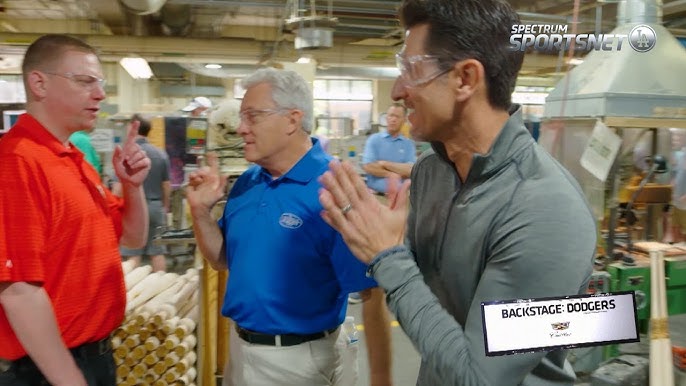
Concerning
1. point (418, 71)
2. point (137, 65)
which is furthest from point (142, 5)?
point (418, 71)

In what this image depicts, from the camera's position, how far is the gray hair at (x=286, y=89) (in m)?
1.81

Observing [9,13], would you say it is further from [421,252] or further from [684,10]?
[421,252]

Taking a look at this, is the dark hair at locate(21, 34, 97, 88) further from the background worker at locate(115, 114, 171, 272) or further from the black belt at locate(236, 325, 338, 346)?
the background worker at locate(115, 114, 171, 272)

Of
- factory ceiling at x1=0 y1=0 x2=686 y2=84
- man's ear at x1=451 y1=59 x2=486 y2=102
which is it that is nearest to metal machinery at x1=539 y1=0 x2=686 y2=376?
man's ear at x1=451 y1=59 x2=486 y2=102

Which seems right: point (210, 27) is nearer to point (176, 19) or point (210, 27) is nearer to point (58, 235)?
point (176, 19)

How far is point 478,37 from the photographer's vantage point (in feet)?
3.11

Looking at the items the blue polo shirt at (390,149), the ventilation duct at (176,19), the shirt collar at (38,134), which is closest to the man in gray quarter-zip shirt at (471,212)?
the shirt collar at (38,134)

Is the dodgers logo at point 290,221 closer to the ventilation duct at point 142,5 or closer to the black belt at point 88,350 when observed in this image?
the black belt at point 88,350

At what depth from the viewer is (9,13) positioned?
970cm

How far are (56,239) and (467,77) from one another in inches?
45.3

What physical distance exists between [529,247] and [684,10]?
6.33m

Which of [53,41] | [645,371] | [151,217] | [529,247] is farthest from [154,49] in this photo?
[529,247]

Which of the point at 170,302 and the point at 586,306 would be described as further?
the point at 170,302

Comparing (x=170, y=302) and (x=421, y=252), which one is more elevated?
(x=421, y=252)
